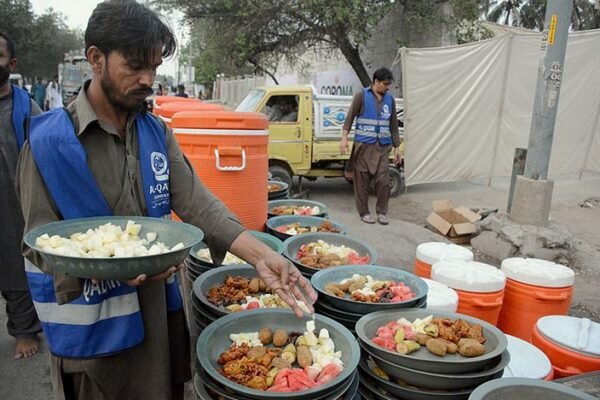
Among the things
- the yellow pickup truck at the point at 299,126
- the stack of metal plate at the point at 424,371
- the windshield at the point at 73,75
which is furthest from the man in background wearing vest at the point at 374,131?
the windshield at the point at 73,75

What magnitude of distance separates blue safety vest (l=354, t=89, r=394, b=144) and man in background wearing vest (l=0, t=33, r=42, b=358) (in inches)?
167

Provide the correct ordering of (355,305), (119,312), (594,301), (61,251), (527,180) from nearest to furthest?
(61,251) < (119,312) < (355,305) < (594,301) < (527,180)

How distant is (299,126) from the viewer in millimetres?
7707

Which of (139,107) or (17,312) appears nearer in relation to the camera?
(139,107)

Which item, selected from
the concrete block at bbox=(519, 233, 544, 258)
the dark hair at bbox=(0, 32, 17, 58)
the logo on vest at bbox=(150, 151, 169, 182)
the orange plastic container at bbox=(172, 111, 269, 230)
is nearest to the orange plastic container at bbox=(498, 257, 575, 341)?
the orange plastic container at bbox=(172, 111, 269, 230)

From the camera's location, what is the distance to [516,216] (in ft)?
17.4

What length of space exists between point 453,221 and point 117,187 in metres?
5.62

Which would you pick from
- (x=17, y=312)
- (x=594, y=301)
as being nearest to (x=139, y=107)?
(x=17, y=312)

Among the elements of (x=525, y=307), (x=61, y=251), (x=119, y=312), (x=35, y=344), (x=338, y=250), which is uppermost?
(x=61, y=251)

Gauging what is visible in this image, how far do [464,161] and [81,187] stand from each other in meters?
7.62

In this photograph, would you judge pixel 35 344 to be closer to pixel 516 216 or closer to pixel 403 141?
pixel 516 216

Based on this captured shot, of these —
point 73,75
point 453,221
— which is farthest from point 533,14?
point 453,221

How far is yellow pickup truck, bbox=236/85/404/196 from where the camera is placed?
7.66 m

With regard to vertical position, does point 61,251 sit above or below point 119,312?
above
